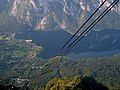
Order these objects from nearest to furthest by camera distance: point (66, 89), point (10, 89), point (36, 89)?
1. point (10, 89)
2. point (66, 89)
3. point (36, 89)

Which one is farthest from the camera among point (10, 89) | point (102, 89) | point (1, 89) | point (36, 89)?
point (36, 89)

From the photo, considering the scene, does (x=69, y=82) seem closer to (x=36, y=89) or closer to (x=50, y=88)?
(x=50, y=88)

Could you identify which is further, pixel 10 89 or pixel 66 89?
pixel 66 89

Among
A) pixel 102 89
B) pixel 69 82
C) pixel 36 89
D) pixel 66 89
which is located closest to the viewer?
pixel 66 89

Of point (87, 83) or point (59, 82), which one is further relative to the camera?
point (87, 83)

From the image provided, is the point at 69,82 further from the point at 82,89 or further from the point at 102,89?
the point at 102,89

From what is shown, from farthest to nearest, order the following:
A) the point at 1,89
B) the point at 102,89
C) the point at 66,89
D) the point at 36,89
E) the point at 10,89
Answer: the point at 36,89 → the point at 102,89 → the point at 66,89 → the point at 10,89 → the point at 1,89

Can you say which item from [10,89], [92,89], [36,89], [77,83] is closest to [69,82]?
[77,83]

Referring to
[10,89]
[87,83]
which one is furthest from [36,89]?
[10,89]
